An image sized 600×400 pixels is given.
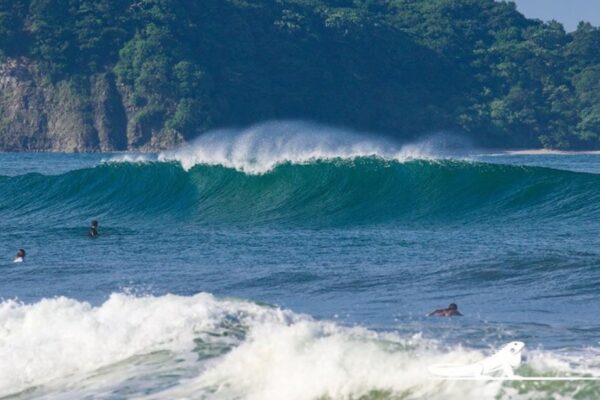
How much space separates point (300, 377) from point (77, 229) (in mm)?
15503

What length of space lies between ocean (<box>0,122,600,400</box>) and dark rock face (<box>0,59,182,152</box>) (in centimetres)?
6985

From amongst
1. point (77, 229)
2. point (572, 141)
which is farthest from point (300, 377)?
point (572, 141)

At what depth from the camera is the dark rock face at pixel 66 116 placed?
105m

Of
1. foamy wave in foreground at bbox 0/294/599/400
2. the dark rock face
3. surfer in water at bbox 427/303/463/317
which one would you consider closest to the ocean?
foamy wave in foreground at bbox 0/294/599/400

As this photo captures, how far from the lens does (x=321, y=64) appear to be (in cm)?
12162

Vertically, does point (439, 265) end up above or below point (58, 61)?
below

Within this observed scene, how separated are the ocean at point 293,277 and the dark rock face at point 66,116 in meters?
69.8

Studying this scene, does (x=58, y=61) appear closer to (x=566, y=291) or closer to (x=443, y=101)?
(x=443, y=101)

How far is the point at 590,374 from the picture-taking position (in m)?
10.1

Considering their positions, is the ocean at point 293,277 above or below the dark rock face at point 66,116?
below

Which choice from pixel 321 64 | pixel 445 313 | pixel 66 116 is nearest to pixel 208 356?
pixel 445 313

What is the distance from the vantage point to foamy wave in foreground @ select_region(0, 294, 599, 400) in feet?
34.8

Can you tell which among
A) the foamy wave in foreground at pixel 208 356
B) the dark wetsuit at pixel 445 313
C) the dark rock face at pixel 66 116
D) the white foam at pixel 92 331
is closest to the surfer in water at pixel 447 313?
the dark wetsuit at pixel 445 313

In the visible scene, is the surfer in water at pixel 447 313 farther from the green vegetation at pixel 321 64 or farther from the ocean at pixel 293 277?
the green vegetation at pixel 321 64
